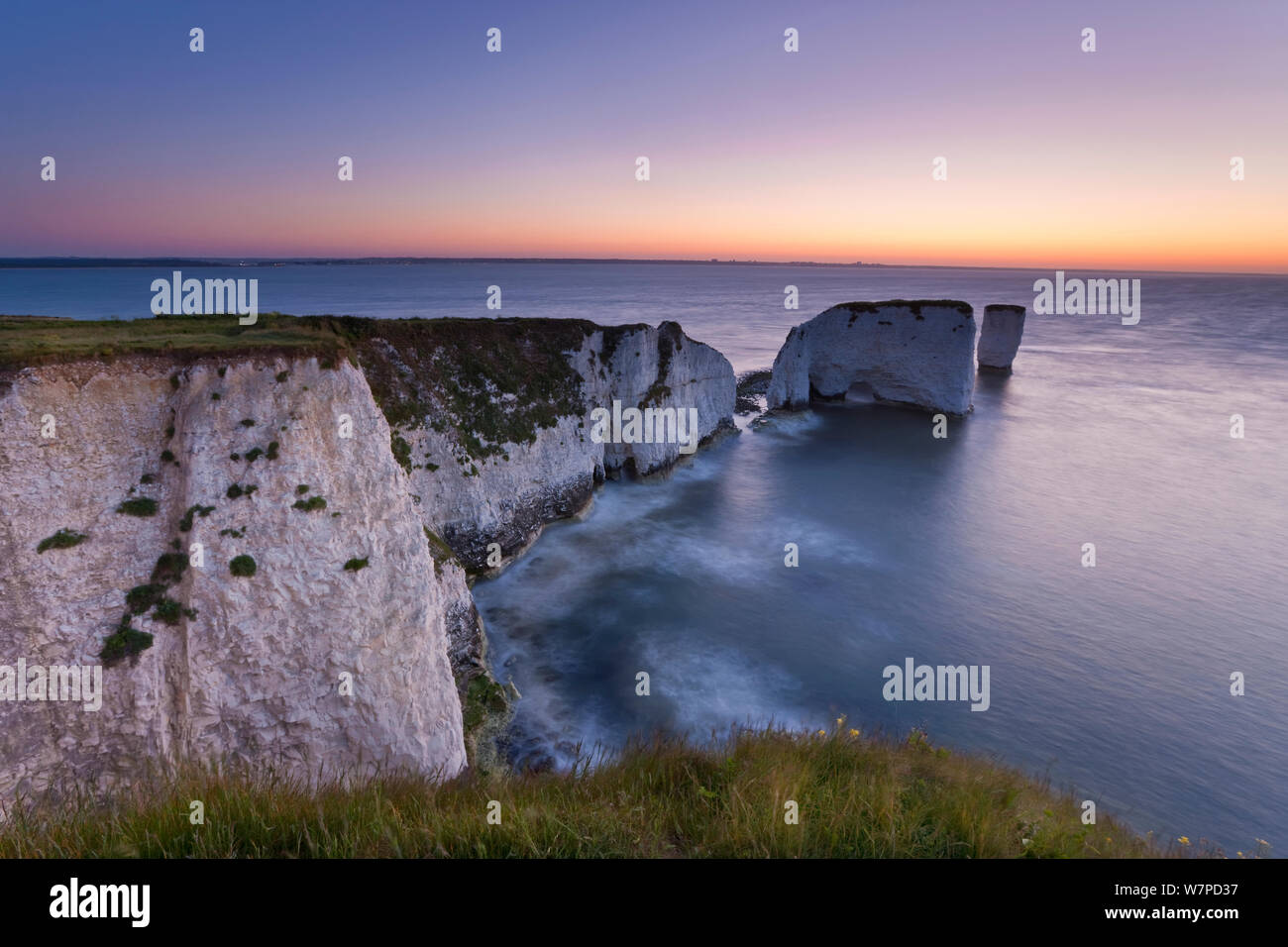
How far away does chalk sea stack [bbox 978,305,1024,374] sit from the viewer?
6400cm

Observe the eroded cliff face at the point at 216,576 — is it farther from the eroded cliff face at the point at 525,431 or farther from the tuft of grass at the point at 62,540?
the eroded cliff face at the point at 525,431

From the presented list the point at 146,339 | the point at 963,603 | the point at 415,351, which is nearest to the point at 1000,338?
the point at 963,603

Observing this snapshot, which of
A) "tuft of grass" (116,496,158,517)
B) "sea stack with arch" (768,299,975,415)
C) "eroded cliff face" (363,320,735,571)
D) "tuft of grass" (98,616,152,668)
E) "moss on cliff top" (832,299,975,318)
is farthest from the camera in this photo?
"sea stack with arch" (768,299,975,415)

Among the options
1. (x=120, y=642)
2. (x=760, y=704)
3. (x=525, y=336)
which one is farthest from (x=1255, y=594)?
(x=120, y=642)

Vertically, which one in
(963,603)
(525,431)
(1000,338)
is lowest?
(963,603)

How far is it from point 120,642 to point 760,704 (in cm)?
1361

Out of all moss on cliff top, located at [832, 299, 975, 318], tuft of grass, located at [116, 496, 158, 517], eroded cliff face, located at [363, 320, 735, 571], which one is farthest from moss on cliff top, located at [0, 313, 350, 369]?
moss on cliff top, located at [832, 299, 975, 318]

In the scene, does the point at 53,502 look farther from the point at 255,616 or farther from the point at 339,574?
the point at 339,574

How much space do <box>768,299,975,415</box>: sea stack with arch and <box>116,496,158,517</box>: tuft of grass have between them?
40054 mm

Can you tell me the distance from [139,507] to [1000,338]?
73928mm

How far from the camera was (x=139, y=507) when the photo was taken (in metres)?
10.8

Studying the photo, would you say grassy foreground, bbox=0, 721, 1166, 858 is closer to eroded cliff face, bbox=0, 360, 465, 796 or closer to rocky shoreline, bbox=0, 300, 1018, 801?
rocky shoreline, bbox=0, 300, 1018, 801

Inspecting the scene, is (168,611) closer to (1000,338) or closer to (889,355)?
(889,355)
